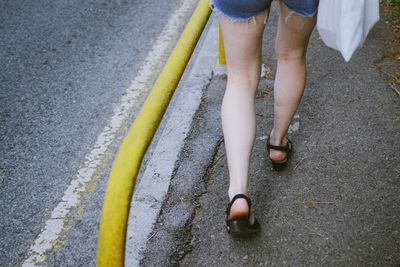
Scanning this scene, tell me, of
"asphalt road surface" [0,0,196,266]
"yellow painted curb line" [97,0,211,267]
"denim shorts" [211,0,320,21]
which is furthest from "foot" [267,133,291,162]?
"yellow painted curb line" [97,0,211,267]

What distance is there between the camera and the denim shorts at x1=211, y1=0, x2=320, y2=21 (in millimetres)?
1709

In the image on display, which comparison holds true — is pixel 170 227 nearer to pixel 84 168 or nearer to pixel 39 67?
pixel 84 168

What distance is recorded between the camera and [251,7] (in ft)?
5.62

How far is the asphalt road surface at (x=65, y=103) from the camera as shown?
2.33 m

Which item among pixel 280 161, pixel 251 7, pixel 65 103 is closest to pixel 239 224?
pixel 280 161

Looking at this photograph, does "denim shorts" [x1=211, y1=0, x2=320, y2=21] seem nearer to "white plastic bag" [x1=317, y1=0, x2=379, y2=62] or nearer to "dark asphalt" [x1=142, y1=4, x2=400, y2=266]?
"white plastic bag" [x1=317, y1=0, x2=379, y2=62]

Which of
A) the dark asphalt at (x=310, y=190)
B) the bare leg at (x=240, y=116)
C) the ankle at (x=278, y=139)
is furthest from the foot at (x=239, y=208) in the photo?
the ankle at (x=278, y=139)

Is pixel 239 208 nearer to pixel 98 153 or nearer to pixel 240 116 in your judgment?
pixel 240 116

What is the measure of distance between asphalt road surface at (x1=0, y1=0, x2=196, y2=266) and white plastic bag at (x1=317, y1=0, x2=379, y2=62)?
1473 millimetres

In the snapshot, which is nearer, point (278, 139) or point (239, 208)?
point (239, 208)

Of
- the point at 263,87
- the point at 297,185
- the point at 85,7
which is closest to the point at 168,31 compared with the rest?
the point at 85,7

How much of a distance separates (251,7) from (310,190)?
1077 mm

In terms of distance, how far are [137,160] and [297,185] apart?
4.26ft

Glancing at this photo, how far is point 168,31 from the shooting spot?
13.9 ft
